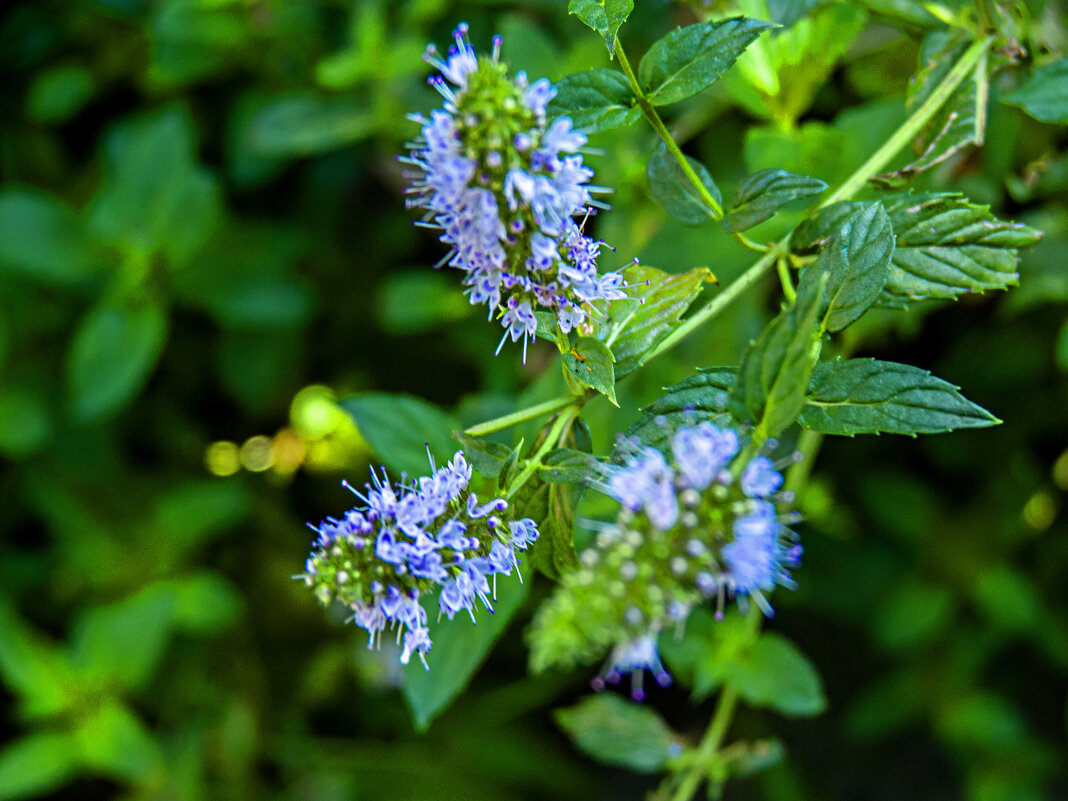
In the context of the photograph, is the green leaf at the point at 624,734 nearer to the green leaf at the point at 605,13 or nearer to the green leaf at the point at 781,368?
the green leaf at the point at 781,368

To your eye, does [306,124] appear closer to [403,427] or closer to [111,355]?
[111,355]

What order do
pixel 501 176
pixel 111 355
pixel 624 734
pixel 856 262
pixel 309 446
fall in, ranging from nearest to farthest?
pixel 501 176 < pixel 856 262 < pixel 624 734 < pixel 111 355 < pixel 309 446

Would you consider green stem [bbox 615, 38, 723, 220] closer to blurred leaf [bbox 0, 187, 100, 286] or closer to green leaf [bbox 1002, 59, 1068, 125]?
green leaf [bbox 1002, 59, 1068, 125]

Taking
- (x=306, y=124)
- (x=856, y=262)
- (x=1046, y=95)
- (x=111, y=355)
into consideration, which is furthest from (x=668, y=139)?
(x=111, y=355)

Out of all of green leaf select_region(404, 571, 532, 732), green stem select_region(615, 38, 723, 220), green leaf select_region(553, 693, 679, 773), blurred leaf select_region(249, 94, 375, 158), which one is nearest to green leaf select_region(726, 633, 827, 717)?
green leaf select_region(553, 693, 679, 773)

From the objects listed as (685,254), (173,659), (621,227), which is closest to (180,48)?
(621,227)
